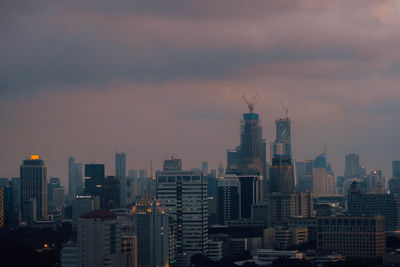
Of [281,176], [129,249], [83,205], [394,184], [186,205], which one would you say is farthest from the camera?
[394,184]

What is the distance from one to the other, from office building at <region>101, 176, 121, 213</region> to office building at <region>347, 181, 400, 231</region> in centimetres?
4412

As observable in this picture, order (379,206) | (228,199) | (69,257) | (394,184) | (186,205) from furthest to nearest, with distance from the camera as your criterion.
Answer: (394,184), (228,199), (379,206), (186,205), (69,257)

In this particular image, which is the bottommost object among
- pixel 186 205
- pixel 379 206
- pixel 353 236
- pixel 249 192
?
pixel 353 236

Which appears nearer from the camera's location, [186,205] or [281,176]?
[186,205]

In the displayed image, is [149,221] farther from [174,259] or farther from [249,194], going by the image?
[249,194]

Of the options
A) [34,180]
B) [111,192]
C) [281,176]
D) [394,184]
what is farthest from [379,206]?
[34,180]

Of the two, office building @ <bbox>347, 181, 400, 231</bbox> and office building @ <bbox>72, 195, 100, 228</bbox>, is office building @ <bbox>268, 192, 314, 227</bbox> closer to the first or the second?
office building @ <bbox>347, 181, 400, 231</bbox>

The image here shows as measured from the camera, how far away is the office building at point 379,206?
139 m

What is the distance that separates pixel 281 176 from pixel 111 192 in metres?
33.7

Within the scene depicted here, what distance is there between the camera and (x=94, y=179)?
180m

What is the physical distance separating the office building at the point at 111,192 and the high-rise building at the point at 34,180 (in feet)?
49.8

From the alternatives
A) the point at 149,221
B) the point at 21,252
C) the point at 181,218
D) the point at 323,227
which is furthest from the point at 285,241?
the point at 21,252

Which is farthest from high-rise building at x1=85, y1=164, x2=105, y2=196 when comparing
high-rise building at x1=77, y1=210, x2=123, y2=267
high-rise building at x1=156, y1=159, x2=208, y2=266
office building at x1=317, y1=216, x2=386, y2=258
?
high-rise building at x1=77, y1=210, x2=123, y2=267

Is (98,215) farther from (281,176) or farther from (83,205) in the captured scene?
(281,176)
